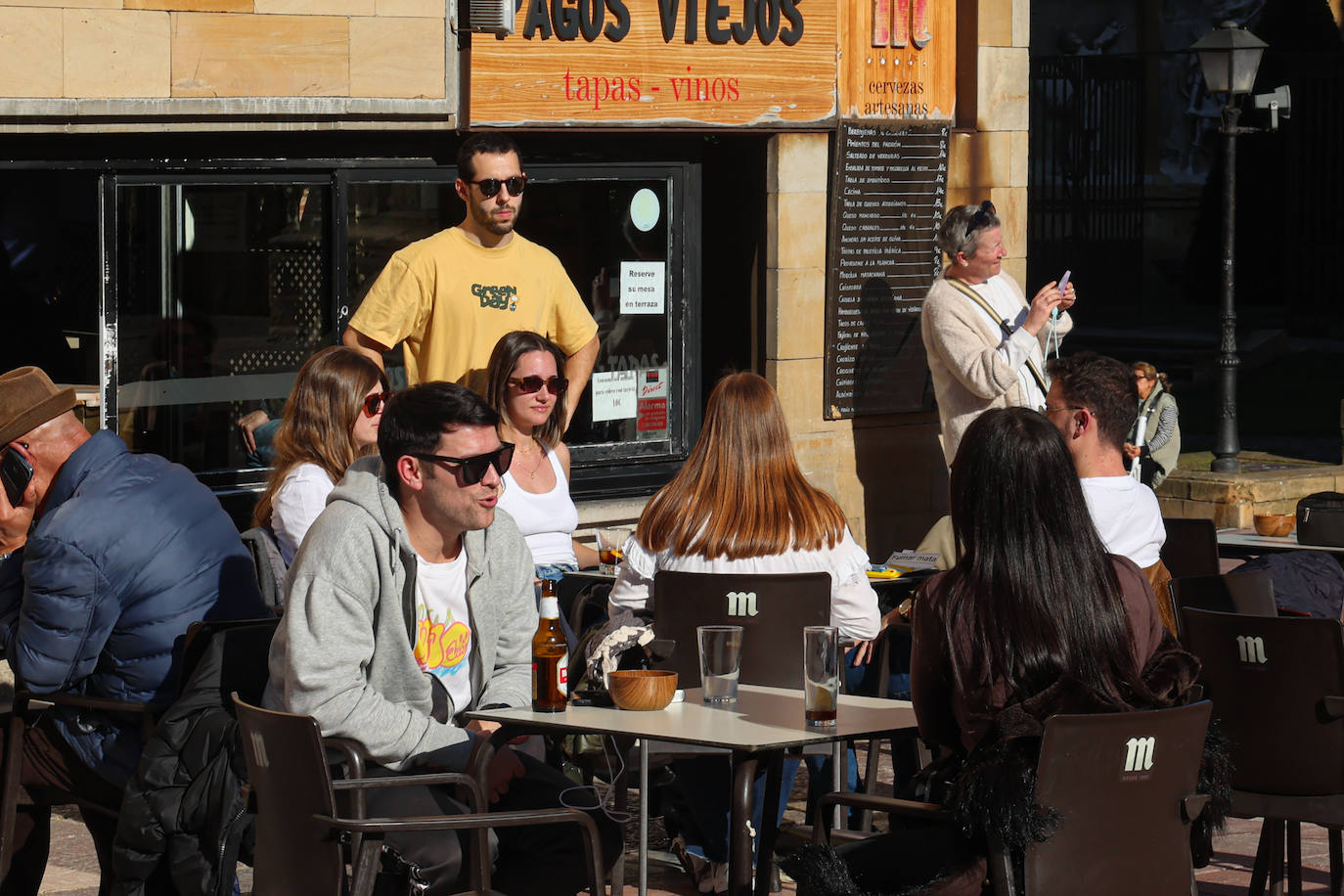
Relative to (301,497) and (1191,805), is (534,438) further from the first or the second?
(1191,805)

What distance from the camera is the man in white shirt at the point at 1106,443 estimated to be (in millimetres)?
5570

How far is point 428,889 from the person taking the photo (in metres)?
4.29

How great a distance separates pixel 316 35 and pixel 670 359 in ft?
8.09

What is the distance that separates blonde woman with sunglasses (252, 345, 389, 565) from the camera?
6.09 meters

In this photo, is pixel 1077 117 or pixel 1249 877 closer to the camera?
pixel 1249 877

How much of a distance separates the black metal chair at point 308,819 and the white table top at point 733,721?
0.98 feet

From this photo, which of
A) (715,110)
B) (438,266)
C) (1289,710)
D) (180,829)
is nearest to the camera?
(180,829)

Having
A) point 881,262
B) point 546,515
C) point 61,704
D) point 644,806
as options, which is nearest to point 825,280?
point 881,262

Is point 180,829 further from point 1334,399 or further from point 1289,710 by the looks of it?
point 1334,399

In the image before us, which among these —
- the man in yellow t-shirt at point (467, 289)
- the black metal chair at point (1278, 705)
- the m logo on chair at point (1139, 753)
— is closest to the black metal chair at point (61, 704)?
the m logo on chair at point (1139, 753)

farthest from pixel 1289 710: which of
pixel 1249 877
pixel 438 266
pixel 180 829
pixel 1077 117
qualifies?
pixel 1077 117

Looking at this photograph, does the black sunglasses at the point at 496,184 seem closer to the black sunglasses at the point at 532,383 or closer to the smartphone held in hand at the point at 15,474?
Answer: the black sunglasses at the point at 532,383

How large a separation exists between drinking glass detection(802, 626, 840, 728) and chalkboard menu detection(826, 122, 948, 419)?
225 inches

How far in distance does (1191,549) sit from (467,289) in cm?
296
